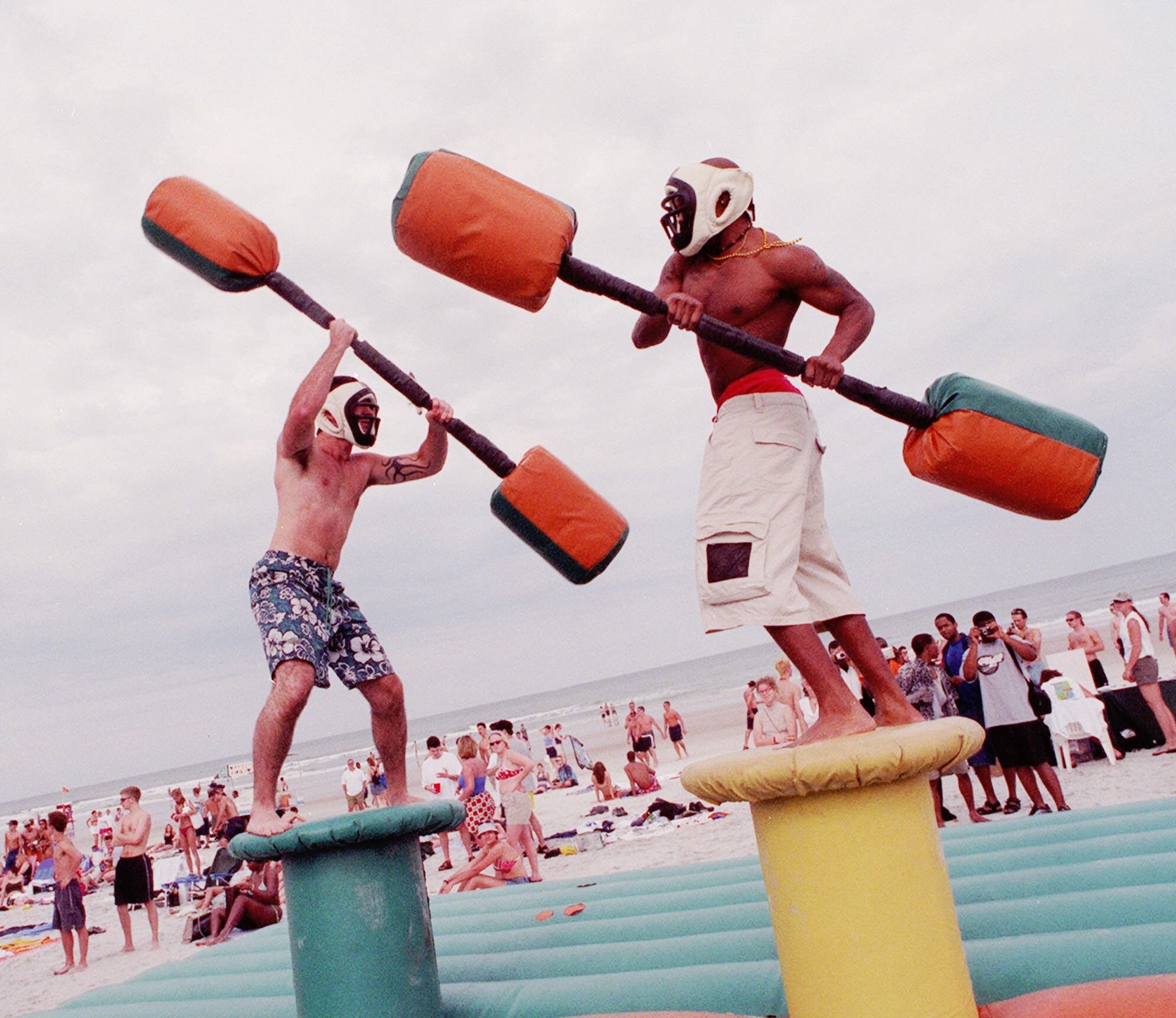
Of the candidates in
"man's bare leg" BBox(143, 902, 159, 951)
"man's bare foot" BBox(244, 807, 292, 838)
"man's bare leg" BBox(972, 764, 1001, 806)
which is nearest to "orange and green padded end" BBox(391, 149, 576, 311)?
"man's bare foot" BBox(244, 807, 292, 838)

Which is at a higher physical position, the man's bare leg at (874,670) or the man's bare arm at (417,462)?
the man's bare arm at (417,462)

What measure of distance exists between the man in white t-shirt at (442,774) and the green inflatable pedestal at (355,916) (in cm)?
752

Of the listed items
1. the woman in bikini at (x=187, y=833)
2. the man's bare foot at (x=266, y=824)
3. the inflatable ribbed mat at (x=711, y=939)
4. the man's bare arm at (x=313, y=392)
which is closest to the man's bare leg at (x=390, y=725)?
the man's bare foot at (x=266, y=824)

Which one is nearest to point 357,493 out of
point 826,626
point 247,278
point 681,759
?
point 247,278

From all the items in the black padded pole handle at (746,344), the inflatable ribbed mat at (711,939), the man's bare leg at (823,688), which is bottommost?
the inflatable ribbed mat at (711,939)

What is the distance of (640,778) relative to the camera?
13.3 m

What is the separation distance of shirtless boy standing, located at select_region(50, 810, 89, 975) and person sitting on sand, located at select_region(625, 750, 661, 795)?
6.89 meters

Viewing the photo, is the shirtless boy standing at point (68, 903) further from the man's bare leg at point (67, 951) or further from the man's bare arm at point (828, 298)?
the man's bare arm at point (828, 298)

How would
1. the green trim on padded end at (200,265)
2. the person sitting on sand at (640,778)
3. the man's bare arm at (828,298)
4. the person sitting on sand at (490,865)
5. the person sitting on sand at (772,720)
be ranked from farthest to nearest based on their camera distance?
the person sitting on sand at (640,778) < the person sitting on sand at (772,720) < the person sitting on sand at (490,865) < the green trim on padded end at (200,265) < the man's bare arm at (828,298)

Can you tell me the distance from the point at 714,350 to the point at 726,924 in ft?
5.88

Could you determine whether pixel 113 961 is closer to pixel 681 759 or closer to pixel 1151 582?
pixel 681 759

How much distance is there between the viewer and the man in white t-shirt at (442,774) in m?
10.1

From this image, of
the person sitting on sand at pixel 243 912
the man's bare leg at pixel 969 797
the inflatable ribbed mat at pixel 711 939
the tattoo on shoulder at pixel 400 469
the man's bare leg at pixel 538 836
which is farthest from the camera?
the man's bare leg at pixel 538 836

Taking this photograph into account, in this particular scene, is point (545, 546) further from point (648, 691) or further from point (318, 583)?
point (648, 691)
